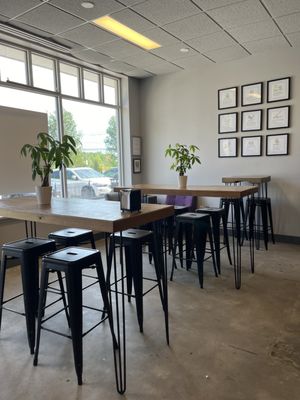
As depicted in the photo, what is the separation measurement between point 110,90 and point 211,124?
6.37 feet

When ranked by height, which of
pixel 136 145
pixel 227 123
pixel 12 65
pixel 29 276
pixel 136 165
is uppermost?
pixel 12 65

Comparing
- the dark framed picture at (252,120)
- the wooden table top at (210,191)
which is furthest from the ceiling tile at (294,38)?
the wooden table top at (210,191)

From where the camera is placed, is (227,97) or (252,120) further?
(227,97)

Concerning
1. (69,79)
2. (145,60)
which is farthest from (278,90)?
(69,79)

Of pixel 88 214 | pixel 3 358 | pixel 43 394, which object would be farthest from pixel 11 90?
pixel 43 394

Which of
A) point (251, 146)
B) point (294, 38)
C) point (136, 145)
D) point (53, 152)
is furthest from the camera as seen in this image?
point (136, 145)

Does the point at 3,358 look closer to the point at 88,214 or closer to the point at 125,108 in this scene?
the point at 88,214

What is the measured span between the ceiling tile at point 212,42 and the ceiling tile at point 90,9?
1237 mm

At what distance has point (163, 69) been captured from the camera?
5148 millimetres

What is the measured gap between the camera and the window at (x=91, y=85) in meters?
5.06

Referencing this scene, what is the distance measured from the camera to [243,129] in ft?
15.6

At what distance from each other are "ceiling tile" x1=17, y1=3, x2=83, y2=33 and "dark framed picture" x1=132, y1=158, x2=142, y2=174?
106 inches

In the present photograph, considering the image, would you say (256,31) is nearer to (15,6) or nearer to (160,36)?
(160,36)

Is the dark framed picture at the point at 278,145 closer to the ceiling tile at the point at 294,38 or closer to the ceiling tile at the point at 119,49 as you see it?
the ceiling tile at the point at 294,38
